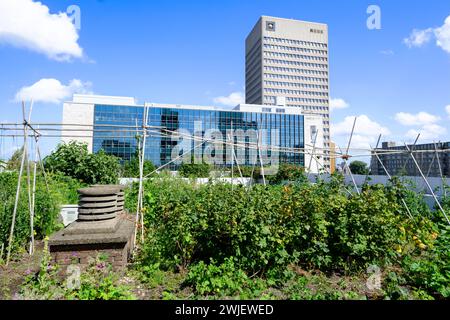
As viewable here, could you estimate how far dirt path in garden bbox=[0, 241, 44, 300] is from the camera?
3712mm

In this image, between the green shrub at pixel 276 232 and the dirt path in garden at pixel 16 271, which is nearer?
the dirt path in garden at pixel 16 271

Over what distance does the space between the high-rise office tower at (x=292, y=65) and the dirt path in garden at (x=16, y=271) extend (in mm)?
80243

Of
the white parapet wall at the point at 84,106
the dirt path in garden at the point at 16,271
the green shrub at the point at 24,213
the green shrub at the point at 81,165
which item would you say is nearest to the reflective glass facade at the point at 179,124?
the white parapet wall at the point at 84,106

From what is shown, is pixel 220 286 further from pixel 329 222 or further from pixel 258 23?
pixel 258 23

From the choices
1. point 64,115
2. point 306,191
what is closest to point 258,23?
point 64,115

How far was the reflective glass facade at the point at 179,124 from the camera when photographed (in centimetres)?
4582

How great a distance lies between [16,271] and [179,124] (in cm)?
4623

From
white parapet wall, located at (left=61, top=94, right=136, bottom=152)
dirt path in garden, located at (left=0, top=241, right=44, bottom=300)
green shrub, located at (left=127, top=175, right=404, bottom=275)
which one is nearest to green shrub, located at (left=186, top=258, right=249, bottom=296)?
green shrub, located at (left=127, top=175, right=404, bottom=275)

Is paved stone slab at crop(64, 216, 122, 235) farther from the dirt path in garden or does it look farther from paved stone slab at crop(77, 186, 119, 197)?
the dirt path in garden

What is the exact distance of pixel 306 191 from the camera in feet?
15.8

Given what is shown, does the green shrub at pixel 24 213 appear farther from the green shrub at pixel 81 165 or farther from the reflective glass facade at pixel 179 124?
the reflective glass facade at pixel 179 124

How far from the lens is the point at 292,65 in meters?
84.1

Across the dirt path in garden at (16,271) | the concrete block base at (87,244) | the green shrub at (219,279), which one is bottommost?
the dirt path in garden at (16,271)
